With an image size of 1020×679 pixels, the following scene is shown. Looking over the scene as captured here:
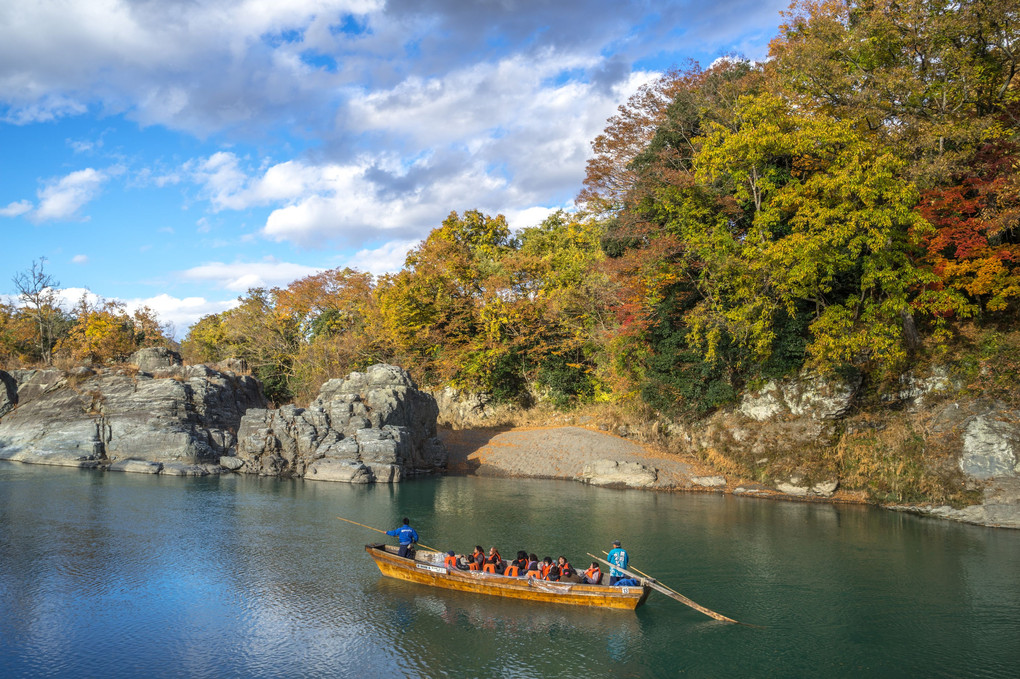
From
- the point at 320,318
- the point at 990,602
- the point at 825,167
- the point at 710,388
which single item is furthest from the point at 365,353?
the point at 990,602

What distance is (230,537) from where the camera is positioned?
21641mm

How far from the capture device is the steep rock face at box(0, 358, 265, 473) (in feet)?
119

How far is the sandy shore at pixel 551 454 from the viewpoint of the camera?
35.1 meters

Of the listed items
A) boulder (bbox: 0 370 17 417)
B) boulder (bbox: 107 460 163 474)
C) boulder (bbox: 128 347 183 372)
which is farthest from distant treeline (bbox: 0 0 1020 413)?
boulder (bbox: 0 370 17 417)

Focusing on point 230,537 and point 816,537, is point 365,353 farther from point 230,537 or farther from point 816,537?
point 816,537

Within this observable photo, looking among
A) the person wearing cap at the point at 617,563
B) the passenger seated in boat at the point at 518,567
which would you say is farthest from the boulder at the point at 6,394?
the person wearing cap at the point at 617,563

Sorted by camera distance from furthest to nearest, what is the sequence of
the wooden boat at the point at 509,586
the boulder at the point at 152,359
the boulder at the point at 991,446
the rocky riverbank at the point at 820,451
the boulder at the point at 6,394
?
the boulder at the point at 152,359
the boulder at the point at 6,394
the rocky riverbank at the point at 820,451
the boulder at the point at 991,446
the wooden boat at the point at 509,586

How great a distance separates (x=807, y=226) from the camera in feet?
96.6

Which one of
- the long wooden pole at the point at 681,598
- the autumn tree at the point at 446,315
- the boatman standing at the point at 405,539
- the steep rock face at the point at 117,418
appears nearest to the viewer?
the long wooden pole at the point at 681,598

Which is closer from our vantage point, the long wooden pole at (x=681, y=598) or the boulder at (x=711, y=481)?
the long wooden pole at (x=681, y=598)

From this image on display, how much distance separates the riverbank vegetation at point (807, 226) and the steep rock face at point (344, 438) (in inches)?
414

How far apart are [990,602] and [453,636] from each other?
13845 millimetres

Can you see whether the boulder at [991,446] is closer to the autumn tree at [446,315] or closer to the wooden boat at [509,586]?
the wooden boat at [509,586]

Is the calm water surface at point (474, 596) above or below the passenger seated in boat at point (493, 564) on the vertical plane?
below
